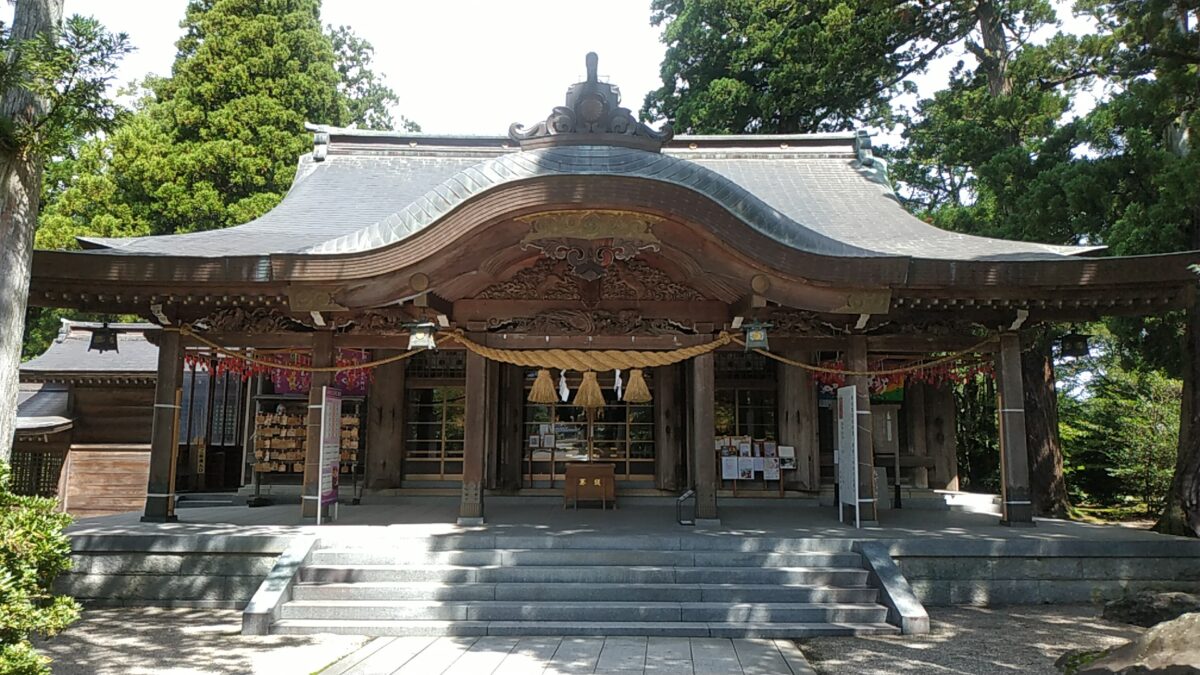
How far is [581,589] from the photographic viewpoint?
23.1 ft

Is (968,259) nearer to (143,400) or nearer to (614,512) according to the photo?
(614,512)

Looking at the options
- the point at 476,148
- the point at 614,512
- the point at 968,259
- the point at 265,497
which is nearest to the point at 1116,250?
the point at 968,259

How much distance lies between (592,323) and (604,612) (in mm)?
3628

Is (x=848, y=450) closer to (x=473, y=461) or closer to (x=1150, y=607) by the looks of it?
(x=1150, y=607)

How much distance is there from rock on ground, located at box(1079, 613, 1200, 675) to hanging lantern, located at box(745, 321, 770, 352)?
179 inches

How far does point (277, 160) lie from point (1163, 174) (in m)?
18.5

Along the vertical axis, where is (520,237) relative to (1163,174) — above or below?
below

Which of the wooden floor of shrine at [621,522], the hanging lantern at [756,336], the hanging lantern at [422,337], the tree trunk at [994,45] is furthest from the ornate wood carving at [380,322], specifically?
the tree trunk at [994,45]

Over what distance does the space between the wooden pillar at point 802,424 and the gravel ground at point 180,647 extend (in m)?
7.83

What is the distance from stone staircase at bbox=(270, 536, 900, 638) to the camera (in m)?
6.64

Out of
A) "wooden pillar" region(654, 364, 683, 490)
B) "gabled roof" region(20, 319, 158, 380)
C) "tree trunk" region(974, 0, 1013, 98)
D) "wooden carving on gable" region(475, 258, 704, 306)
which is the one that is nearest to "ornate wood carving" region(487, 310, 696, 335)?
"wooden carving on gable" region(475, 258, 704, 306)

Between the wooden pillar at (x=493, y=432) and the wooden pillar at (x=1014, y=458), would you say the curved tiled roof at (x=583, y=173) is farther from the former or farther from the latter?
the wooden pillar at (x=493, y=432)

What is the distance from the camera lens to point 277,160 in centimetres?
1948

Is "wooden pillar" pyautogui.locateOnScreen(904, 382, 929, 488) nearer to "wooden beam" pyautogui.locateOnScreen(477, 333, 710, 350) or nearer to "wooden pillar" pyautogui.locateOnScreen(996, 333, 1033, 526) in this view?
"wooden pillar" pyautogui.locateOnScreen(996, 333, 1033, 526)
